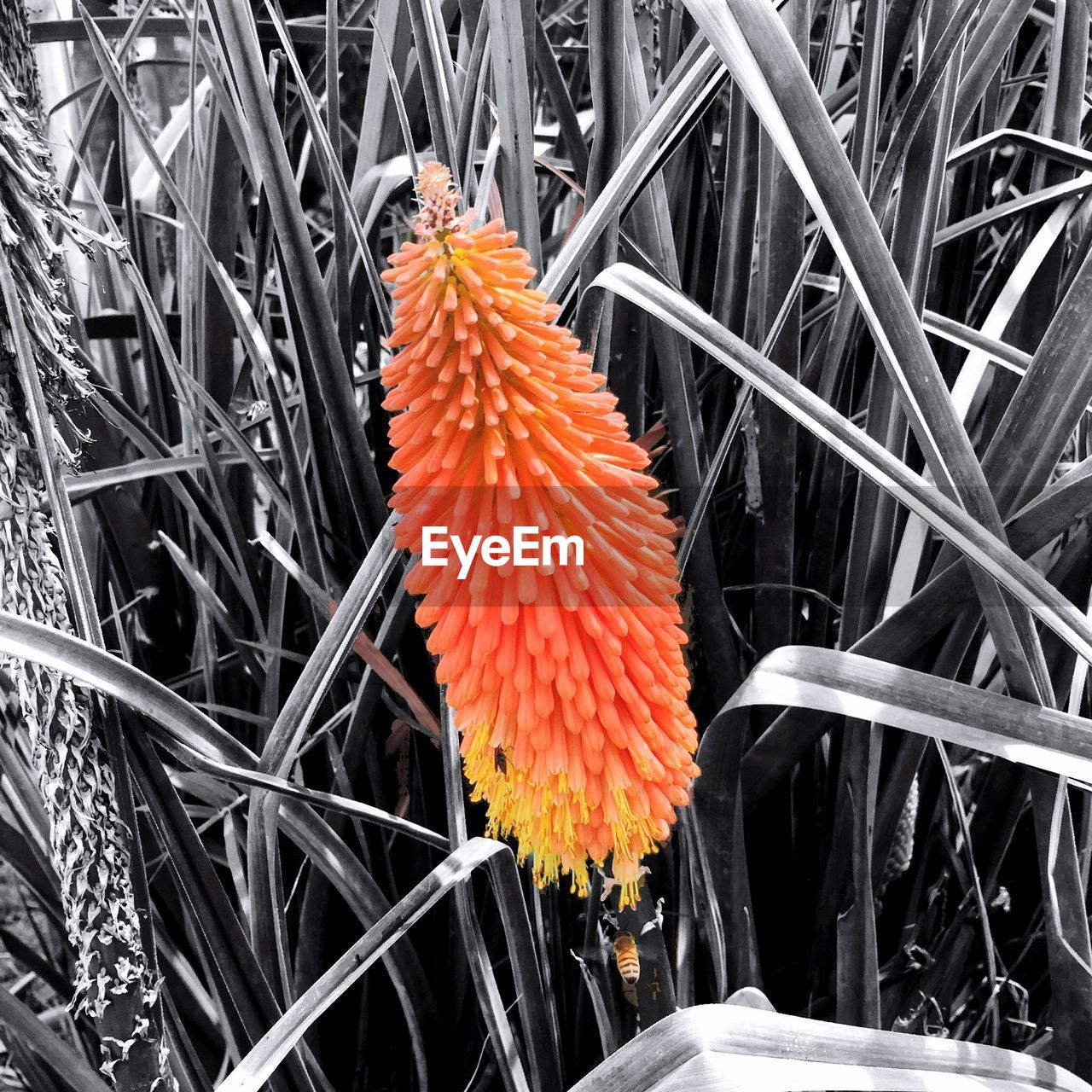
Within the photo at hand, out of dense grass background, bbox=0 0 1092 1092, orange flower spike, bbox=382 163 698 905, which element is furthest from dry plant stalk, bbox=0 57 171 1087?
orange flower spike, bbox=382 163 698 905

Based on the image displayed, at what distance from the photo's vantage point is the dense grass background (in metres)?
0.39

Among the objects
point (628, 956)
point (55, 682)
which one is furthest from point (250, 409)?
point (628, 956)

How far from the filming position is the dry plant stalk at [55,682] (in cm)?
38

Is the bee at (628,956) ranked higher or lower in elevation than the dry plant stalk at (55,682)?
lower

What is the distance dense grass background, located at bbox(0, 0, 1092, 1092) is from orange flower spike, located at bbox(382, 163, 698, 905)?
0.11ft

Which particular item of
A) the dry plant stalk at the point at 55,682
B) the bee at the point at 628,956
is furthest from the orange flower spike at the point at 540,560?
→ the dry plant stalk at the point at 55,682

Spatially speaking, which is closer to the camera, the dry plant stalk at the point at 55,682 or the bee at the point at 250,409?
the dry plant stalk at the point at 55,682

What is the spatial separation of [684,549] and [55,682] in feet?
0.96

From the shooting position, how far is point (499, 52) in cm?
43

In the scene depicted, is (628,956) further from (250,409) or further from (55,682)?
(250,409)

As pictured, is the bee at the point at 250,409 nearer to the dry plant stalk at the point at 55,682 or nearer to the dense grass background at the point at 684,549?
the dense grass background at the point at 684,549

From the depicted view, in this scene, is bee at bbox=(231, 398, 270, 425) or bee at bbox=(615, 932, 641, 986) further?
bee at bbox=(231, 398, 270, 425)

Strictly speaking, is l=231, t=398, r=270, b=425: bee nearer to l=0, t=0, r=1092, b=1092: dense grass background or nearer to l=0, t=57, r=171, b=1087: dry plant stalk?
l=0, t=0, r=1092, b=1092: dense grass background

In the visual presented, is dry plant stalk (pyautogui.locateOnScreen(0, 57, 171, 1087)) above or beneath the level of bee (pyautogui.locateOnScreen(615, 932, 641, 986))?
above
